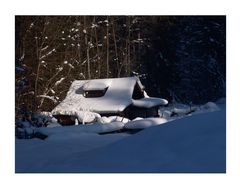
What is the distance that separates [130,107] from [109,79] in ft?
2.55

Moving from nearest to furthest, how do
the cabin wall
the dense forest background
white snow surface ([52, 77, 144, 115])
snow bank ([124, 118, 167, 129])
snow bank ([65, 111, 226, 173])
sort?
snow bank ([65, 111, 226, 173]) → the dense forest background → white snow surface ([52, 77, 144, 115]) → snow bank ([124, 118, 167, 129]) → the cabin wall

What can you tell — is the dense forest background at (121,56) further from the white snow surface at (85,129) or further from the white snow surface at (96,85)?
the white snow surface at (85,129)

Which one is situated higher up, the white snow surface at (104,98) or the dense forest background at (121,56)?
the dense forest background at (121,56)

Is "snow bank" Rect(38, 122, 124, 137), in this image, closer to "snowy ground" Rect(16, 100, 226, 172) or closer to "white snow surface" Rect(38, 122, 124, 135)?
"white snow surface" Rect(38, 122, 124, 135)

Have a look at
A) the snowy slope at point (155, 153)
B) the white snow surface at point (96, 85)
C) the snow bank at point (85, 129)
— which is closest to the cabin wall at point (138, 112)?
the snow bank at point (85, 129)

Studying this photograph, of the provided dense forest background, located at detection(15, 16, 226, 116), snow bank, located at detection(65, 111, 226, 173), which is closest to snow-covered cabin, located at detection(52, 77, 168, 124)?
dense forest background, located at detection(15, 16, 226, 116)

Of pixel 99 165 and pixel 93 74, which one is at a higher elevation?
pixel 93 74

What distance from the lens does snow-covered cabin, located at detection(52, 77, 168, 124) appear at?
6562 millimetres

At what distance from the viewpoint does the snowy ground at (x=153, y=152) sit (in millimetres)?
4793

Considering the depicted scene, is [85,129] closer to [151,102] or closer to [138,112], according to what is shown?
[138,112]

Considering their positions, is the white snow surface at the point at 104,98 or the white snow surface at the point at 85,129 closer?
the white snow surface at the point at 104,98

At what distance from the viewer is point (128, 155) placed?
16.7ft
